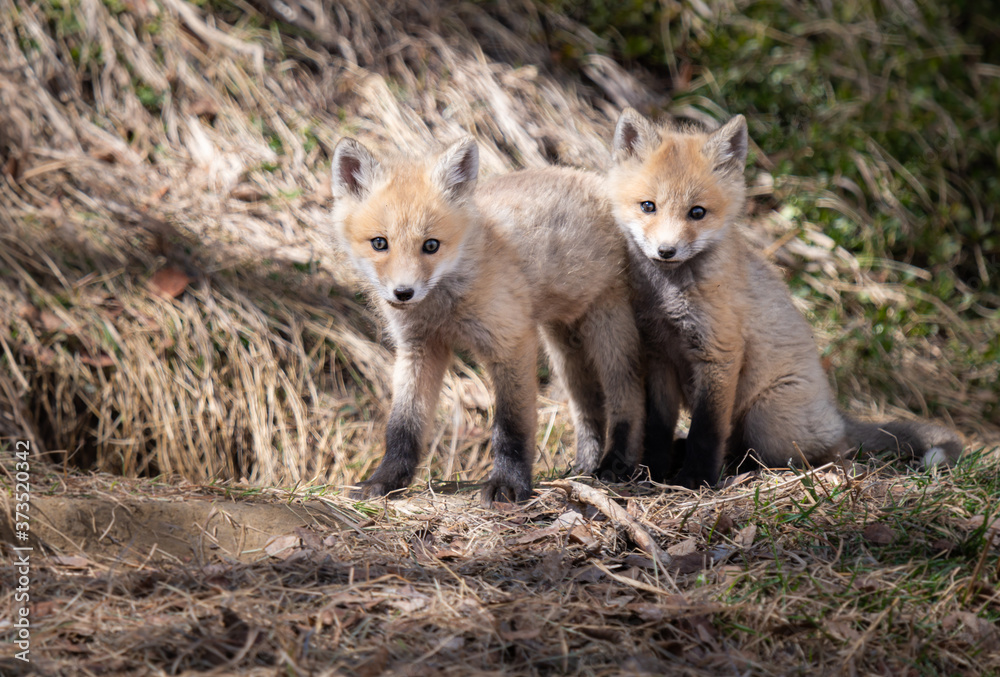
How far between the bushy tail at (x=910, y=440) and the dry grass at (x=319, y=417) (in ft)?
0.92

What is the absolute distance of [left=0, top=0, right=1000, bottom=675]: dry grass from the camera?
2.29 meters

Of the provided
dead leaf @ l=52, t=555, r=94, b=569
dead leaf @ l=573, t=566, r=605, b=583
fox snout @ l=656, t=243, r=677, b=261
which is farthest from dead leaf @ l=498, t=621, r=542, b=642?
fox snout @ l=656, t=243, r=677, b=261

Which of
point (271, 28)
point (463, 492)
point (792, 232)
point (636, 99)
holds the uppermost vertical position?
point (271, 28)

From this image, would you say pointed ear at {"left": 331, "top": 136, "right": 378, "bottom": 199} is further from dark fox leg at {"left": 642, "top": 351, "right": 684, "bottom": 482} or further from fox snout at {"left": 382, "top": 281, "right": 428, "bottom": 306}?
dark fox leg at {"left": 642, "top": 351, "right": 684, "bottom": 482}

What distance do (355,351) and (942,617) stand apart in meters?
3.49

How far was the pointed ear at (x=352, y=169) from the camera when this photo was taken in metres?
3.50

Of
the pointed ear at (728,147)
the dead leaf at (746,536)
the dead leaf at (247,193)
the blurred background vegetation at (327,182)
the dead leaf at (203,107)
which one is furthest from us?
the dead leaf at (203,107)

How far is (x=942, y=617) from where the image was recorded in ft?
7.84

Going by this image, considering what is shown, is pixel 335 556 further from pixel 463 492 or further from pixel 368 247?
pixel 368 247

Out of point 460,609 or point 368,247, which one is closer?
point 460,609

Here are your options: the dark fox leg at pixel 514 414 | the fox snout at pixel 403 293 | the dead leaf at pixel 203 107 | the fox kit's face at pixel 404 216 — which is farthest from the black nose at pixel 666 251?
the dead leaf at pixel 203 107

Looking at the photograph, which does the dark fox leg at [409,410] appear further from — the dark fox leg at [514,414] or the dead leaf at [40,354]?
the dead leaf at [40,354]

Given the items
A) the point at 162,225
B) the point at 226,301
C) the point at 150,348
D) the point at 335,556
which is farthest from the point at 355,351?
the point at 335,556

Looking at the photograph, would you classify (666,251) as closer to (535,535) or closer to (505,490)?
(505,490)
